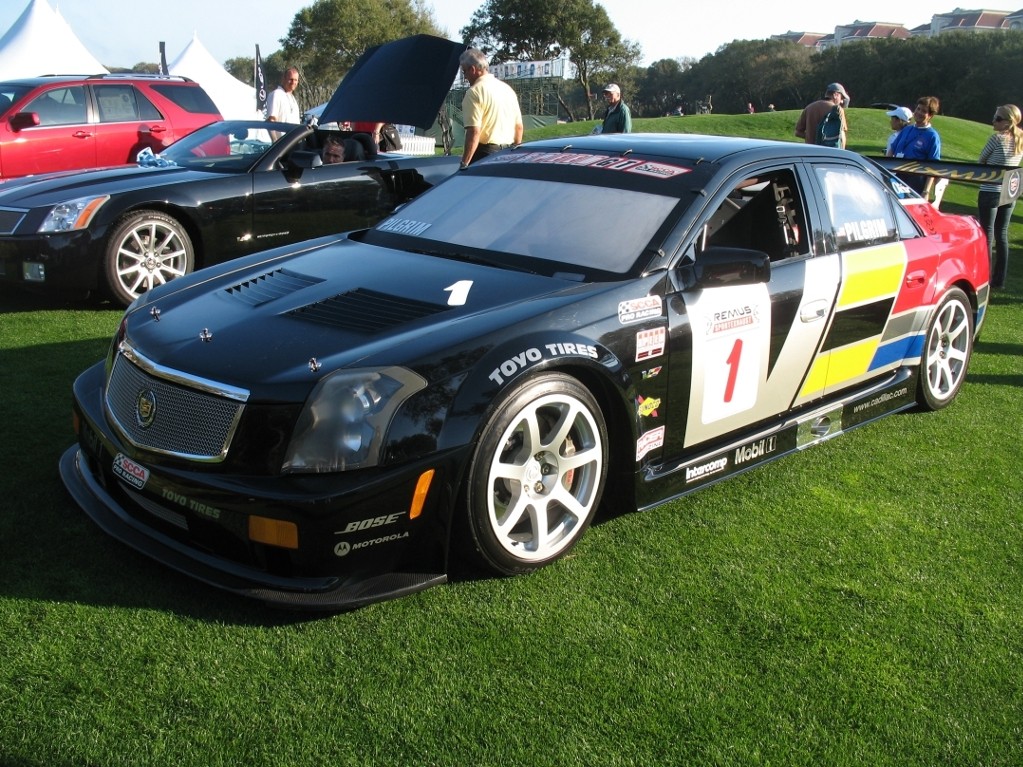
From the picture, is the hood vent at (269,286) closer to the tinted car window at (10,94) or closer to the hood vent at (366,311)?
the hood vent at (366,311)

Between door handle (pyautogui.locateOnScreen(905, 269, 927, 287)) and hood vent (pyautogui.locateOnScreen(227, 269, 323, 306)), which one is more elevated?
hood vent (pyautogui.locateOnScreen(227, 269, 323, 306))

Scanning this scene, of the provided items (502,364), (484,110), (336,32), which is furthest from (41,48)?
(336,32)

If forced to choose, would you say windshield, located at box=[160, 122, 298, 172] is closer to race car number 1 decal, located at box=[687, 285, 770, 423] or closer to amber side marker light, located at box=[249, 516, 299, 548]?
race car number 1 decal, located at box=[687, 285, 770, 423]

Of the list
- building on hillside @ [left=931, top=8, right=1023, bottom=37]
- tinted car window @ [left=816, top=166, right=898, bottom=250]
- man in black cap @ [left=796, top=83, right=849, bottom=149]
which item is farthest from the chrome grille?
building on hillside @ [left=931, top=8, right=1023, bottom=37]

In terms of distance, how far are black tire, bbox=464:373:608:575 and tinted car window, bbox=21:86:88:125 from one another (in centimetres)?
884

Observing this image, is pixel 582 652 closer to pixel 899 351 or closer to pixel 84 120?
pixel 899 351

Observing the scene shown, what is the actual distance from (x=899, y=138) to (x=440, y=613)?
27.0 ft

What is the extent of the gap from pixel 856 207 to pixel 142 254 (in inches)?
185

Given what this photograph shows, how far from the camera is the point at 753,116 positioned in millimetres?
33250

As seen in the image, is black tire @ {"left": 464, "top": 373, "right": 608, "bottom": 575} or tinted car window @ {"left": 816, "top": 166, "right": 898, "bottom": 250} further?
tinted car window @ {"left": 816, "top": 166, "right": 898, "bottom": 250}

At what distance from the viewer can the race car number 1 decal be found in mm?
3643

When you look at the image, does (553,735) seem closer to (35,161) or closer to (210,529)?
(210,529)

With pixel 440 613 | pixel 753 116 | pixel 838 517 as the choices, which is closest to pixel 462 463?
pixel 440 613

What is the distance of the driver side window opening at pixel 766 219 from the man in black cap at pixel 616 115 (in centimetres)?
608
